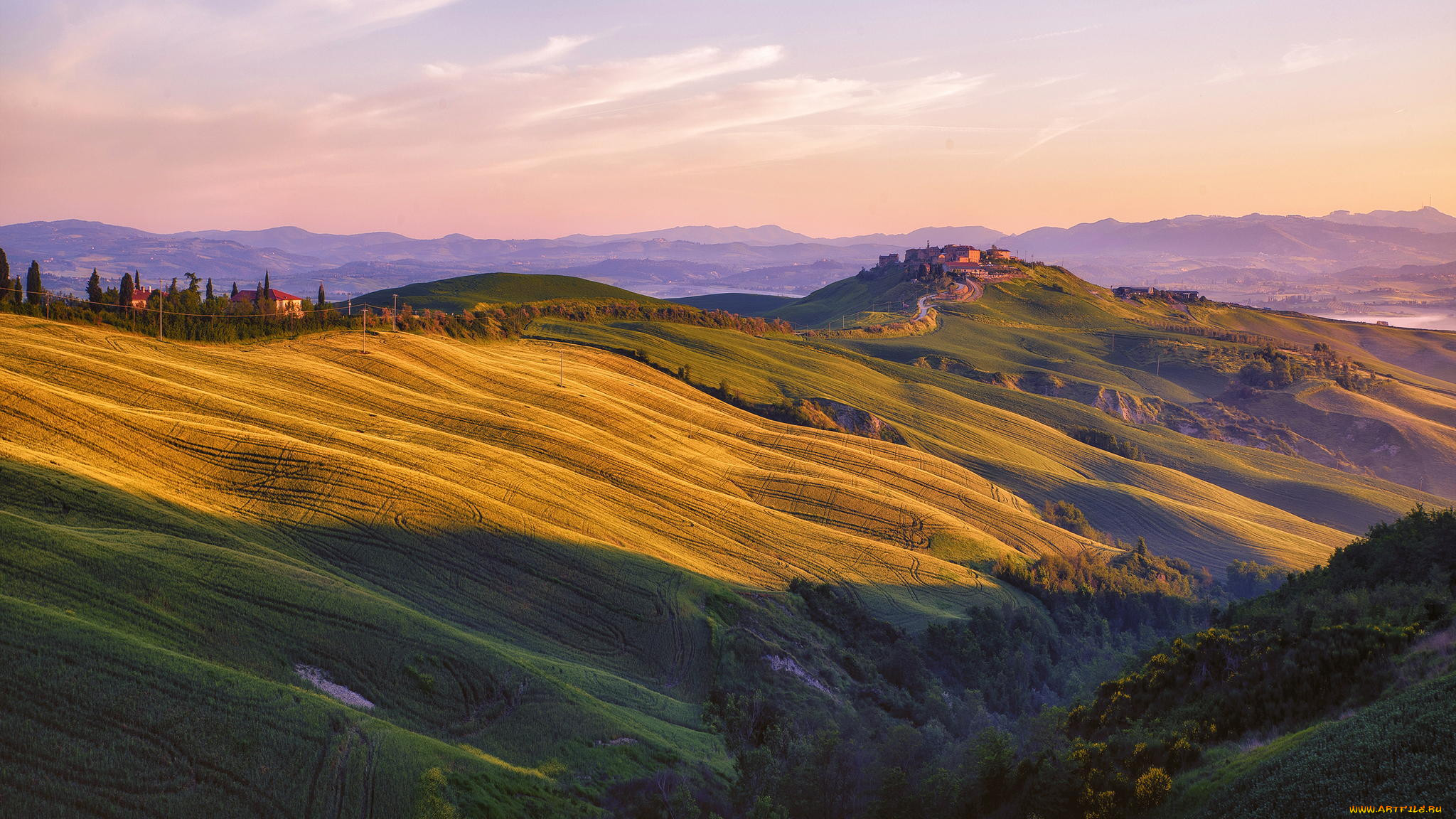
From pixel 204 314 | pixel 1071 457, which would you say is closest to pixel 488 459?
pixel 204 314

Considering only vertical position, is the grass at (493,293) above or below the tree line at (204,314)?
above

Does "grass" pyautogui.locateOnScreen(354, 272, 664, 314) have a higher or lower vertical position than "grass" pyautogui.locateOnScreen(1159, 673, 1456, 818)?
higher

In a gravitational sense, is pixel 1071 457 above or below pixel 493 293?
below

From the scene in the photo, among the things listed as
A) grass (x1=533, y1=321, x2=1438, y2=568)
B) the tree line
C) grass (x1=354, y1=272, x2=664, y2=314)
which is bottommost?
grass (x1=533, y1=321, x2=1438, y2=568)

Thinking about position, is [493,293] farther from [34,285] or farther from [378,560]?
[378,560]

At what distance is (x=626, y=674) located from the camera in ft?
115

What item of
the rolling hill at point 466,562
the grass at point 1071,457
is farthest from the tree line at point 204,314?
the grass at point 1071,457

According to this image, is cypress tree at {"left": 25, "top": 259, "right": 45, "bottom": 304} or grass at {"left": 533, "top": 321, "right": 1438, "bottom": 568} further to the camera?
grass at {"left": 533, "top": 321, "right": 1438, "bottom": 568}

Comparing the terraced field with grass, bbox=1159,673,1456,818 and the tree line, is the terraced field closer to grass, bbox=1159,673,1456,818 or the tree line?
the tree line

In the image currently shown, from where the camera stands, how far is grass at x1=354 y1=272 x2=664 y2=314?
147375mm

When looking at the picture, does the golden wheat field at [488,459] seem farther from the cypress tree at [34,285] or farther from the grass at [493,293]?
the grass at [493,293]

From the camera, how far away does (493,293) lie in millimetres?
166000

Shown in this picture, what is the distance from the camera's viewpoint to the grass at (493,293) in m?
147

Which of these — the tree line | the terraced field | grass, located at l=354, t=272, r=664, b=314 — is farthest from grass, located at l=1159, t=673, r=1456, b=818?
grass, located at l=354, t=272, r=664, b=314
